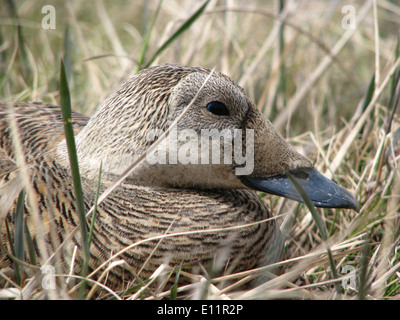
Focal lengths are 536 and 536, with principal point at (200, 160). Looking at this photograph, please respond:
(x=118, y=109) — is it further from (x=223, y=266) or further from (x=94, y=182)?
(x=223, y=266)

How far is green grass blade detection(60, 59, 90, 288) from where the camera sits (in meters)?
1.33

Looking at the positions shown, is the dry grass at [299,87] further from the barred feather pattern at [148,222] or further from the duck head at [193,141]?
the duck head at [193,141]

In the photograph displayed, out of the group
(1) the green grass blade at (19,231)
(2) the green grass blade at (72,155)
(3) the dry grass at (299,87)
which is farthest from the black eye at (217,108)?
(1) the green grass blade at (19,231)

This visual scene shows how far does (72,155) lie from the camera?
1.35 m

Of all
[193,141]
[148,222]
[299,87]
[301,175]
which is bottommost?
[148,222]

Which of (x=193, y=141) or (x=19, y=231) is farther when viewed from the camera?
(x=193, y=141)

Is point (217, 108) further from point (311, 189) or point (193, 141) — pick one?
point (311, 189)

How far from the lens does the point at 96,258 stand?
1518 millimetres

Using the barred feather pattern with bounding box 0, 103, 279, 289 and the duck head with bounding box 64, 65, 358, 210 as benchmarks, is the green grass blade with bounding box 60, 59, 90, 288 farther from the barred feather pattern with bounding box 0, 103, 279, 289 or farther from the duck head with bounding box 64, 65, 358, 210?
the duck head with bounding box 64, 65, 358, 210

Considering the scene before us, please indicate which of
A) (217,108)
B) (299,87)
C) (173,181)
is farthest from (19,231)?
(299,87)

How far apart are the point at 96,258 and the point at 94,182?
0.92 feet

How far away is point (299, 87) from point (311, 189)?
1473 mm

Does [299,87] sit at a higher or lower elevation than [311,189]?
higher
